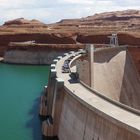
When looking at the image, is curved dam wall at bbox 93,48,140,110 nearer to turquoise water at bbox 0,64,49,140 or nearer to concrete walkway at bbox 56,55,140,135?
turquoise water at bbox 0,64,49,140

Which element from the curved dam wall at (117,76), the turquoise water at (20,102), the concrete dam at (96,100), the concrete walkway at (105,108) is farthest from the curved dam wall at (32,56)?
the concrete walkway at (105,108)

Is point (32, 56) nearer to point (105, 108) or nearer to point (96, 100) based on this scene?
point (96, 100)

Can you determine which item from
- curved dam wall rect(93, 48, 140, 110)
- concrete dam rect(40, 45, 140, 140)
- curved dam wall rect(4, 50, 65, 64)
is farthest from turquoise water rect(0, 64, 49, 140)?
curved dam wall rect(93, 48, 140, 110)

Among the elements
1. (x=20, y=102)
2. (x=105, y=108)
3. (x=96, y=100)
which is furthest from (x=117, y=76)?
(x=105, y=108)

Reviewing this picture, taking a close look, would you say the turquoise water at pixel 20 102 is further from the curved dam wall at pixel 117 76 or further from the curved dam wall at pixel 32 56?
the curved dam wall at pixel 117 76

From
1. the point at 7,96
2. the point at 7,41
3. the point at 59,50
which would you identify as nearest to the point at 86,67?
the point at 7,96

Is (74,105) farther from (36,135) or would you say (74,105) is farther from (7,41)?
(7,41)
